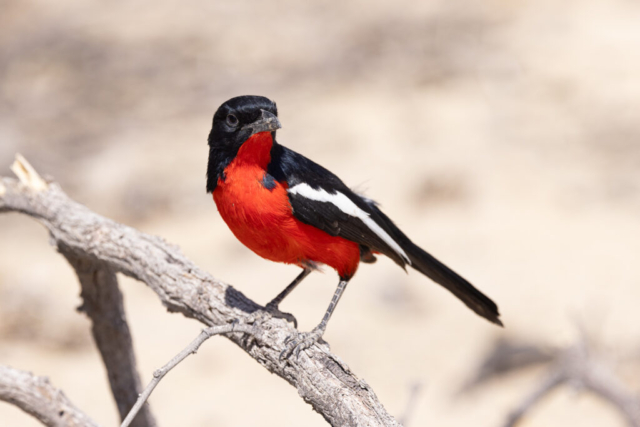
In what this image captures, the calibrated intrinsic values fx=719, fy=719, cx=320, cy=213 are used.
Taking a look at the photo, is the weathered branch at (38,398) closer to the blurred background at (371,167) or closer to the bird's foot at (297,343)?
the bird's foot at (297,343)

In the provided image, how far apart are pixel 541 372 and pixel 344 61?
641 cm

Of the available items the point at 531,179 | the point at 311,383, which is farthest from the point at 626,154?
the point at 311,383

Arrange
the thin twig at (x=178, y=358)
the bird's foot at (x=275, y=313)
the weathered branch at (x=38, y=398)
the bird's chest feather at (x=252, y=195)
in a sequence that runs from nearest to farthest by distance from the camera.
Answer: the thin twig at (x=178, y=358) < the weathered branch at (x=38, y=398) < the bird's chest feather at (x=252, y=195) < the bird's foot at (x=275, y=313)

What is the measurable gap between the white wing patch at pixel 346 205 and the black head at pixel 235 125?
320mm

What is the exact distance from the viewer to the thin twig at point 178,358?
96.2 inches

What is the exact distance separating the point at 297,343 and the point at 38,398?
1209mm

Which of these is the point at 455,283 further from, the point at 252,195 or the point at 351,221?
the point at 252,195

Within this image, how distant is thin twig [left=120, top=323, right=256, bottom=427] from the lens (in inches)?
96.2

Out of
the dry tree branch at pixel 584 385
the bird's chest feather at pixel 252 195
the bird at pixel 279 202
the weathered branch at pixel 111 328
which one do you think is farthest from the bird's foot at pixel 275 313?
the dry tree branch at pixel 584 385

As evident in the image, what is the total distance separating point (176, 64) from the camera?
36.0 ft

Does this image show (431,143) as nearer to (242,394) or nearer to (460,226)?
(460,226)

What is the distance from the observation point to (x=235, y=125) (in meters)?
3.39

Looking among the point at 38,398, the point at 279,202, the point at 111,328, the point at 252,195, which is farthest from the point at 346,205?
the point at 38,398

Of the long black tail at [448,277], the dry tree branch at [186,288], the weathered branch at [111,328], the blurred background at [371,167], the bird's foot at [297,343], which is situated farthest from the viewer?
the blurred background at [371,167]
